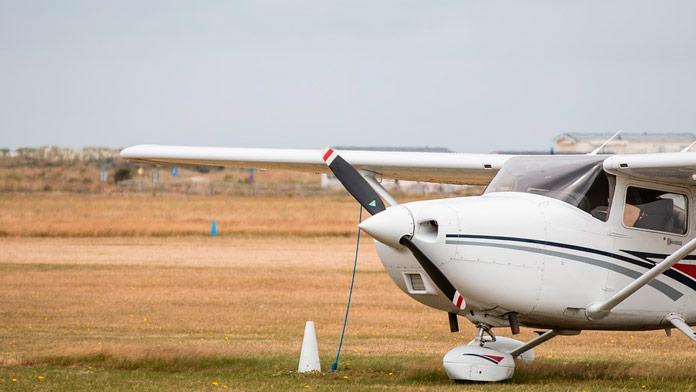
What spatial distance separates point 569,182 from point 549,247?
0.85 meters

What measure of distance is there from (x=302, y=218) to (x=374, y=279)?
26616 millimetres

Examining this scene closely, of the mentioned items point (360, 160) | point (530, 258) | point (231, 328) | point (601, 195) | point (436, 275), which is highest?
point (360, 160)

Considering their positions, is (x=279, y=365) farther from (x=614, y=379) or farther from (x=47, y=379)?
(x=614, y=379)

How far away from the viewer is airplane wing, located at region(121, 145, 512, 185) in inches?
486

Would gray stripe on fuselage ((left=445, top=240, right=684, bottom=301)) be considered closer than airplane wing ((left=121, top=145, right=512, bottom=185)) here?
Yes

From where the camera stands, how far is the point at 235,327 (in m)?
16.8

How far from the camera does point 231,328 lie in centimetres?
1669

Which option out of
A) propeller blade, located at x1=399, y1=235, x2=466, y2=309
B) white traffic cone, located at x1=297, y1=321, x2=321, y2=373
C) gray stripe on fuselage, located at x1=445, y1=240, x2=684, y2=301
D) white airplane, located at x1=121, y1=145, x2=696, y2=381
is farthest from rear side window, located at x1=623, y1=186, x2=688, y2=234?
white traffic cone, located at x1=297, y1=321, x2=321, y2=373

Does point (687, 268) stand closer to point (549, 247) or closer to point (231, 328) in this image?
point (549, 247)

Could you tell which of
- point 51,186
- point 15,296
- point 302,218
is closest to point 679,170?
point 15,296

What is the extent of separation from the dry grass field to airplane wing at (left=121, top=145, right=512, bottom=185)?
2374 mm

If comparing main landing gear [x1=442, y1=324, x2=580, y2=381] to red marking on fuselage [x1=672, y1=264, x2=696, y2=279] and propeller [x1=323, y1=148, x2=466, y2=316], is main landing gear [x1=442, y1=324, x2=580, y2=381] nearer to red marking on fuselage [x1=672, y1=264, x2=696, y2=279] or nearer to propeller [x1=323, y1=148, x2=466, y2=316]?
propeller [x1=323, y1=148, x2=466, y2=316]

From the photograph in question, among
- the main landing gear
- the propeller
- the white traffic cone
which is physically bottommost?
the white traffic cone

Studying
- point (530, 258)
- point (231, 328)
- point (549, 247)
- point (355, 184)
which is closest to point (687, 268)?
point (549, 247)
